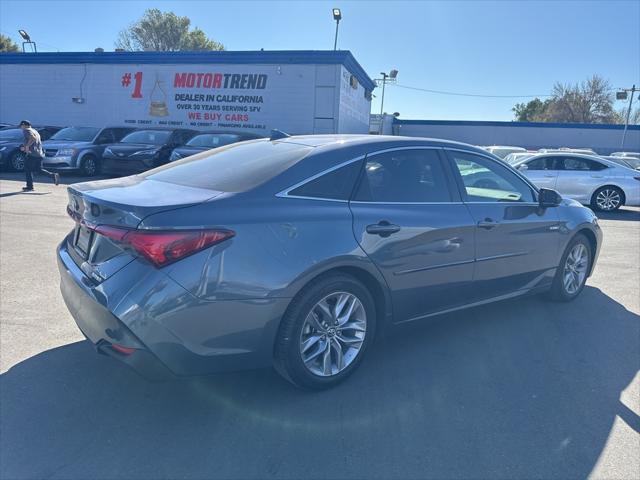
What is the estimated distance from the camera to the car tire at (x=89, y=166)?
47.6 feet

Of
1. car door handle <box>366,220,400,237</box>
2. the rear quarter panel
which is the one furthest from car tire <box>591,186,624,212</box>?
the rear quarter panel

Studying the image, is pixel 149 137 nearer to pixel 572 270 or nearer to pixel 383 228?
pixel 572 270

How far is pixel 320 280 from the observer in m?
2.88

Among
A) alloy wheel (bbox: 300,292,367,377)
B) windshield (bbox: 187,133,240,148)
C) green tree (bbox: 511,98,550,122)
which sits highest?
green tree (bbox: 511,98,550,122)

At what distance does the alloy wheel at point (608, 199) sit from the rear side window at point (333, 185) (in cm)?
1152

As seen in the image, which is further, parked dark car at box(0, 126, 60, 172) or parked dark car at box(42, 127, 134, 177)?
parked dark car at box(0, 126, 60, 172)

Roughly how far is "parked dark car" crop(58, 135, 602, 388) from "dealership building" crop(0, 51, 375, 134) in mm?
15565

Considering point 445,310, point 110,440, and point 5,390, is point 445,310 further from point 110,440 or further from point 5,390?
point 5,390

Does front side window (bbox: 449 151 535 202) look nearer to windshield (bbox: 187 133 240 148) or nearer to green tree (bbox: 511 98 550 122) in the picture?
windshield (bbox: 187 133 240 148)

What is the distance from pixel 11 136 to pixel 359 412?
55.6ft

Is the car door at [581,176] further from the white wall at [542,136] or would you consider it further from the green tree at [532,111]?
the green tree at [532,111]

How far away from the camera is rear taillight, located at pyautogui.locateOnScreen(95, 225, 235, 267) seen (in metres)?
2.41

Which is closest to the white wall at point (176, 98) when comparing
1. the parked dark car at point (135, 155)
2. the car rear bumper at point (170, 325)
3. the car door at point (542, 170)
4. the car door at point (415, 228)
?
the parked dark car at point (135, 155)

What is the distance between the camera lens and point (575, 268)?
16.1 feet
